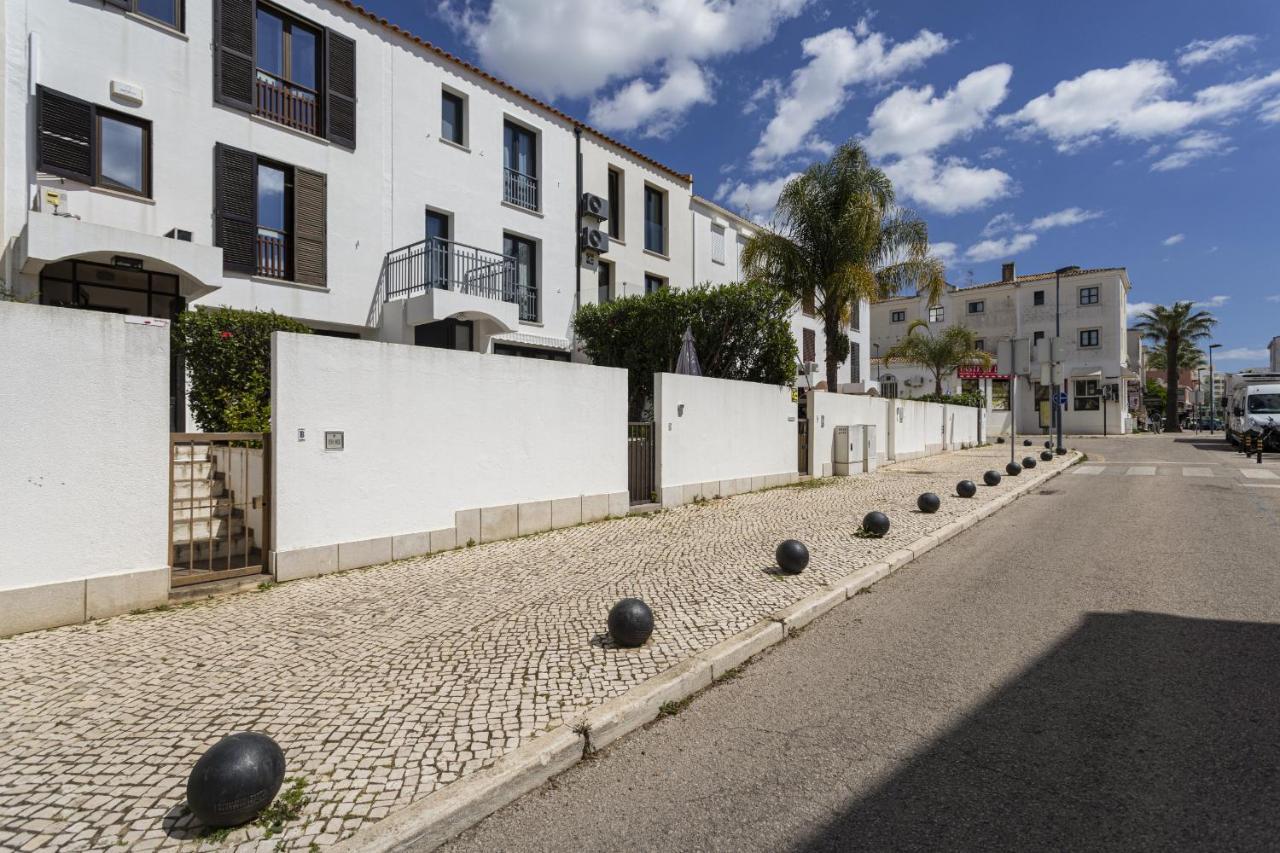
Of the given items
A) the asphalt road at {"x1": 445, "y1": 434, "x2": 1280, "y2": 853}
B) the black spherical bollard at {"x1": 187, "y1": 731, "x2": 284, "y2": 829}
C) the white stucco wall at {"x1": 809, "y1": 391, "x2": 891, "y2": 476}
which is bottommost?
the asphalt road at {"x1": 445, "y1": 434, "x2": 1280, "y2": 853}

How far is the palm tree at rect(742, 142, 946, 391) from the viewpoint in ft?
55.2

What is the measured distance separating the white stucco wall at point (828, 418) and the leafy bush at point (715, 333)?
3.72 ft

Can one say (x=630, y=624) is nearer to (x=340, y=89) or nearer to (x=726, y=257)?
(x=340, y=89)

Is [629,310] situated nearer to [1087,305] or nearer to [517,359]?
[517,359]

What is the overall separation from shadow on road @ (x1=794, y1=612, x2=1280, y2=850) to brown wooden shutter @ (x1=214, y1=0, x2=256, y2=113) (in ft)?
48.1

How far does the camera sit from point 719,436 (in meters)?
12.1

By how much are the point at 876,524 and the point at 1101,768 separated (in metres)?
5.42

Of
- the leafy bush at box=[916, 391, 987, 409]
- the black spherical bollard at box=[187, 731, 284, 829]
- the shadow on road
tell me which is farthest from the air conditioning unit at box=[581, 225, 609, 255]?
the leafy bush at box=[916, 391, 987, 409]

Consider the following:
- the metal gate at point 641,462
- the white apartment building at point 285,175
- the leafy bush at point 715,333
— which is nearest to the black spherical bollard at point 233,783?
the metal gate at point 641,462

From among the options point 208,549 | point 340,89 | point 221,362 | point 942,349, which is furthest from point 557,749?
point 942,349

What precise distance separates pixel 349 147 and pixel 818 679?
46.3ft

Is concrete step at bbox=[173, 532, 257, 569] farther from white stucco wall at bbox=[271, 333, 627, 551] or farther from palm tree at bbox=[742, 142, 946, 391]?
palm tree at bbox=[742, 142, 946, 391]

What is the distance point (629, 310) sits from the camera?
52.1ft

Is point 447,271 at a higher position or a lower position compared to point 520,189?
lower
